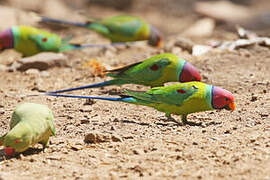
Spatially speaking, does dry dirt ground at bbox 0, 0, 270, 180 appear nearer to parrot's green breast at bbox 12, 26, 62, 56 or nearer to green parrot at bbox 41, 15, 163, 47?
parrot's green breast at bbox 12, 26, 62, 56

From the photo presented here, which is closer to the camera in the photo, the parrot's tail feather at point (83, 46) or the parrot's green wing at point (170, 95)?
the parrot's green wing at point (170, 95)

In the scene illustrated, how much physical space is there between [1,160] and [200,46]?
428cm

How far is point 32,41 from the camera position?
23.7ft

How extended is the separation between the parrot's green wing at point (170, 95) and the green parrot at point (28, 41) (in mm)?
3178

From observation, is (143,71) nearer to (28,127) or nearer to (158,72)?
(158,72)

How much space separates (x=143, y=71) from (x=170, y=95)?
0.93 meters

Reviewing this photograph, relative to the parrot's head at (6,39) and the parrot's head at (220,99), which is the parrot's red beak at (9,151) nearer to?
the parrot's head at (220,99)

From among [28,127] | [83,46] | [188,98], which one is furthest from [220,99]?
[83,46]

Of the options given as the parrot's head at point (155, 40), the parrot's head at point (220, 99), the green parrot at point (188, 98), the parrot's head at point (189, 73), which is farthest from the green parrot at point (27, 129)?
the parrot's head at point (155, 40)

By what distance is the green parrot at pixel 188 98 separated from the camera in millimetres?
4340

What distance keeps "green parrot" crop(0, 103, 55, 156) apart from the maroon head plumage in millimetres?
3641

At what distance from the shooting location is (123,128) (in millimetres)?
4273

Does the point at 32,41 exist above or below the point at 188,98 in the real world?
above

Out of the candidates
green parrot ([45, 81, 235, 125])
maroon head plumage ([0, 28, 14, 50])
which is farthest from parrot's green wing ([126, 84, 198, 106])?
maroon head plumage ([0, 28, 14, 50])
